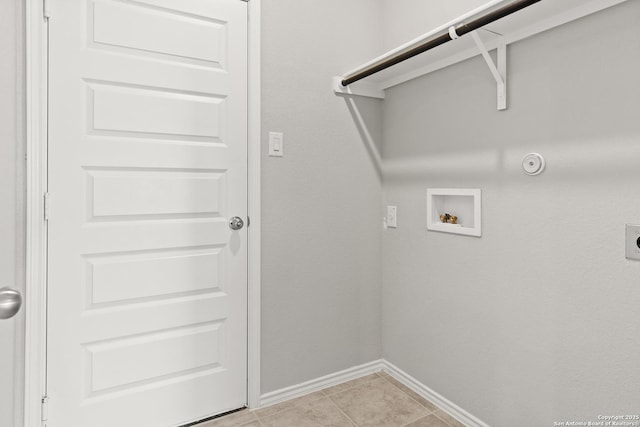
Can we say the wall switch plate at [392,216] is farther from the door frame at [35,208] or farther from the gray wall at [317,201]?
the door frame at [35,208]

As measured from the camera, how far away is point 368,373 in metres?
2.17

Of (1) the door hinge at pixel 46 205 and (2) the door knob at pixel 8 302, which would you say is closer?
(2) the door knob at pixel 8 302

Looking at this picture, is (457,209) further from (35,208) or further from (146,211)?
(35,208)

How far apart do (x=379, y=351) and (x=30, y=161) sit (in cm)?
201

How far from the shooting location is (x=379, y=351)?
7.29 ft

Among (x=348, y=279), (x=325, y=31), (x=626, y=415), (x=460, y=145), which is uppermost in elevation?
(x=325, y=31)

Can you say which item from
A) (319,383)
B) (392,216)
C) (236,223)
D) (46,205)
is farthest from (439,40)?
(319,383)

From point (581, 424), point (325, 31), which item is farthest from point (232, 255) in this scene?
point (581, 424)

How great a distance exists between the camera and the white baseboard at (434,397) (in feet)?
5.51

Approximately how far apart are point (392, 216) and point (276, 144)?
807 millimetres

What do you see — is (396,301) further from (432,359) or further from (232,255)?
(232,255)

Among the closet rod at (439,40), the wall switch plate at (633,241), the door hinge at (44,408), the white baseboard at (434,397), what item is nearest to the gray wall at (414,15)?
the closet rod at (439,40)

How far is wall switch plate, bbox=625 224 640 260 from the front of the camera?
114 centimetres

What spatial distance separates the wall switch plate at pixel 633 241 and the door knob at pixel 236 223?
5.00ft
